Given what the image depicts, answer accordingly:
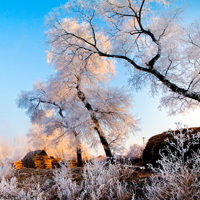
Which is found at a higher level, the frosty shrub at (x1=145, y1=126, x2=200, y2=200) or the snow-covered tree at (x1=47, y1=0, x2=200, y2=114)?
the snow-covered tree at (x1=47, y1=0, x2=200, y2=114)

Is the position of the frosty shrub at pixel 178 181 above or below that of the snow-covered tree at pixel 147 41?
below

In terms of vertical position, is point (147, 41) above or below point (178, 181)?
above

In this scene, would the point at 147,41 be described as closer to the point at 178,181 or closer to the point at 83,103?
the point at 83,103

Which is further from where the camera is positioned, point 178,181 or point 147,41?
point 147,41

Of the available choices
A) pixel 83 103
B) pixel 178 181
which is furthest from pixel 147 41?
pixel 178 181

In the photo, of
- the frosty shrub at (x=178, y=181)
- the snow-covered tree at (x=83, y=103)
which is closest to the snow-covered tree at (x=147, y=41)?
the snow-covered tree at (x=83, y=103)

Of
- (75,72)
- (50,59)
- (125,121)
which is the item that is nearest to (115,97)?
(125,121)

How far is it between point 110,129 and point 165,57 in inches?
213

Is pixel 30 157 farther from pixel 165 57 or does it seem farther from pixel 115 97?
pixel 165 57

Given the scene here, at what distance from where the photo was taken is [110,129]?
1171 centimetres

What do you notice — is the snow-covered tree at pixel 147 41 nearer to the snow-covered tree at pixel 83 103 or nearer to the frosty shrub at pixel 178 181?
the snow-covered tree at pixel 83 103

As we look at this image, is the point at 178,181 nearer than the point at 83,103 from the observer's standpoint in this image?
Yes

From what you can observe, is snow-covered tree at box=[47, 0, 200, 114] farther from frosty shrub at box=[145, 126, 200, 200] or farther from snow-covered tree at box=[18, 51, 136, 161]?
frosty shrub at box=[145, 126, 200, 200]

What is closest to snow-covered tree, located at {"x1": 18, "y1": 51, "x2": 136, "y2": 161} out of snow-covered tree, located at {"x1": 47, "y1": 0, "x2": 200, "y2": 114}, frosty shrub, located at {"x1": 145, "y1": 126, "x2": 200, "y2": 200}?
snow-covered tree, located at {"x1": 47, "y1": 0, "x2": 200, "y2": 114}
